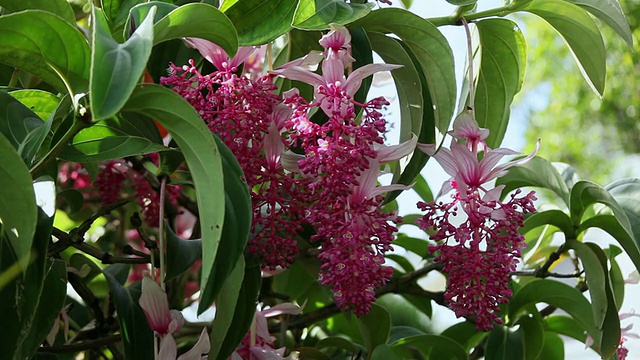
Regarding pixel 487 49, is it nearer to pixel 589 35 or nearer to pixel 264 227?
pixel 589 35

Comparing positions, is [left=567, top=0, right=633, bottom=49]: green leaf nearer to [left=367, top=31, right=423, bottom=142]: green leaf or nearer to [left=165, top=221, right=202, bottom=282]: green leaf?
[left=367, top=31, right=423, bottom=142]: green leaf

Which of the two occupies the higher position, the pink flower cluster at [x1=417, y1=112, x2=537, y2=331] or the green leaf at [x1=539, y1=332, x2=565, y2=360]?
the pink flower cluster at [x1=417, y1=112, x2=537, y2=331]

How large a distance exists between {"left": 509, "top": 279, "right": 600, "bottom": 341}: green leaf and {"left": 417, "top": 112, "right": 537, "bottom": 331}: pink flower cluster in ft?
0.45

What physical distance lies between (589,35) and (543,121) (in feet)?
15.0

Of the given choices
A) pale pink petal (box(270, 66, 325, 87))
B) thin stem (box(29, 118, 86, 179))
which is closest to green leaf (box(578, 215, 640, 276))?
pale pink petal (box(270, 66, 325, 87))

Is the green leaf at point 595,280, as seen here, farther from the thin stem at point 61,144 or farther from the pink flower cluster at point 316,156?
the thin stem at point 61,144

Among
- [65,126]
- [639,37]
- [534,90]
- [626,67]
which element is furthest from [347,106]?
[534,90]

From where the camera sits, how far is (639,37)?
2.89 meters

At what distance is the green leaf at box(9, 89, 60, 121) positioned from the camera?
41 centimetres

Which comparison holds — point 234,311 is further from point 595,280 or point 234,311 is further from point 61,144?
point 595,280

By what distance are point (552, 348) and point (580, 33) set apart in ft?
0.85

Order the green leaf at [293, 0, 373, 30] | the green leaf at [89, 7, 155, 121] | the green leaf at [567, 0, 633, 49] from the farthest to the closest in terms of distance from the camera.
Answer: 1. the green leaf at [567, 0, 633, 49]
2. the green leaf at [293, 0, 373, 30]
3. the green leaf at [89, 7, 155, 121]

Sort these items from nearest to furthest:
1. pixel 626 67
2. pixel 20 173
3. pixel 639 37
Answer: pixel 20 173
pixel 639 37
pixel 626 67

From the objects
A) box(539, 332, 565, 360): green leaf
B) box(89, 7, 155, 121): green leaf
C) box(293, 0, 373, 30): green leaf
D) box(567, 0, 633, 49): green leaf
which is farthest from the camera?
box(539, 332, 565, 360): green leaf
